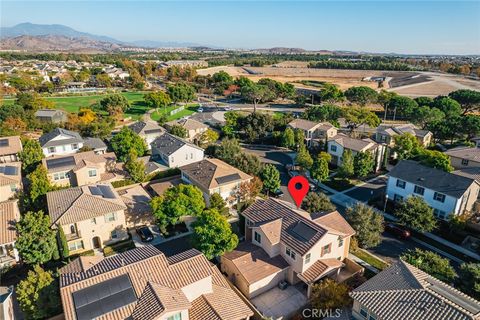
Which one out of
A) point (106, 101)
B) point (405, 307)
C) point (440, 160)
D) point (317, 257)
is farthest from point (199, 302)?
point (106, 101)

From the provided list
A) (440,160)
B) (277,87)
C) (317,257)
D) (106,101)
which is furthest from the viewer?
(277,87)

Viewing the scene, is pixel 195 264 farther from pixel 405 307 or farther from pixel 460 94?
pixel 460 94

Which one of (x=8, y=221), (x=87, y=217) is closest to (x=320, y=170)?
(x=87, y=217)

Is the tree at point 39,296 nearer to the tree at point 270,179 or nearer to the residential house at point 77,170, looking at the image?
the residential house at point 77,170

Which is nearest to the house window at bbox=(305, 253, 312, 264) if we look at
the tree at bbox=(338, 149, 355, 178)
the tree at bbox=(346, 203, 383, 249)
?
the tree at bbox=(346, 203, 383, 249)

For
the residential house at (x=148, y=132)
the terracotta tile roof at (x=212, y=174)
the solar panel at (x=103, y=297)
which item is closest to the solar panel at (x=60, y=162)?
the terracotta tile roof at (x=212, y=174)
